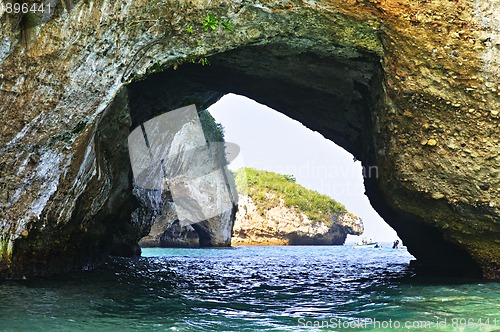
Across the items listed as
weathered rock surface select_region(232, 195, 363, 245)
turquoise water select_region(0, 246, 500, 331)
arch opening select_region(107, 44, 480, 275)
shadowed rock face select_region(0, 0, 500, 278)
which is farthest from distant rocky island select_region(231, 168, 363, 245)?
turquoise water select_region(0, 246, 500, 331)

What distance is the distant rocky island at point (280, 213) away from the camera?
72812 mm

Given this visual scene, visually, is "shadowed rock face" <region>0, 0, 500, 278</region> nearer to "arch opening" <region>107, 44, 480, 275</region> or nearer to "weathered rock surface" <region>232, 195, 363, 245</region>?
"arch opening" <region>107, 44, 480, 275</region>

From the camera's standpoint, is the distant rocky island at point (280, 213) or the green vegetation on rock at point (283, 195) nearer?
the distant rocky island at point (280, 213)

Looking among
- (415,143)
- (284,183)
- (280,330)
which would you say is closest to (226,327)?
(280,330)

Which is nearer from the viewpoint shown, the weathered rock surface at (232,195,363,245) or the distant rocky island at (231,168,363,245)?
the weathered rock surface at (232,195,363,245)

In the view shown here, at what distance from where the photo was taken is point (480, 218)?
10578 mm

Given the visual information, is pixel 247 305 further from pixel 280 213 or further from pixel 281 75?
pixel 280 213

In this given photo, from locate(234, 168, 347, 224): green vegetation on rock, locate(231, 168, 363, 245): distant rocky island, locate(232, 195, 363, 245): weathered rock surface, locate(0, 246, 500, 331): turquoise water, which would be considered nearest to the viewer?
locate(0, 246, 500, 331): turquoise water

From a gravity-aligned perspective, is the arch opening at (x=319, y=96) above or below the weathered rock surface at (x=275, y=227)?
above

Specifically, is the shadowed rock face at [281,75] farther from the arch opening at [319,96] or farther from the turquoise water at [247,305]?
the turquoise water at [247,305]

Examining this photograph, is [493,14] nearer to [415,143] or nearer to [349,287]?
[415,143]

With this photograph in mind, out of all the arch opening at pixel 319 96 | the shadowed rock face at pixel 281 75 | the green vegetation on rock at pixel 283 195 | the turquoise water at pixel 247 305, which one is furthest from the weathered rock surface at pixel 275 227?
the turquoise water at pixel 247 305

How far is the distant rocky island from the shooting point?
72812 millimetres

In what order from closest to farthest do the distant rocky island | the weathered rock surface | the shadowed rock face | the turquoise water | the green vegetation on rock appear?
the turquoise water, the shadowed rock face, the weathered rock surface, the distant rocky island, the green vegetation on rock
